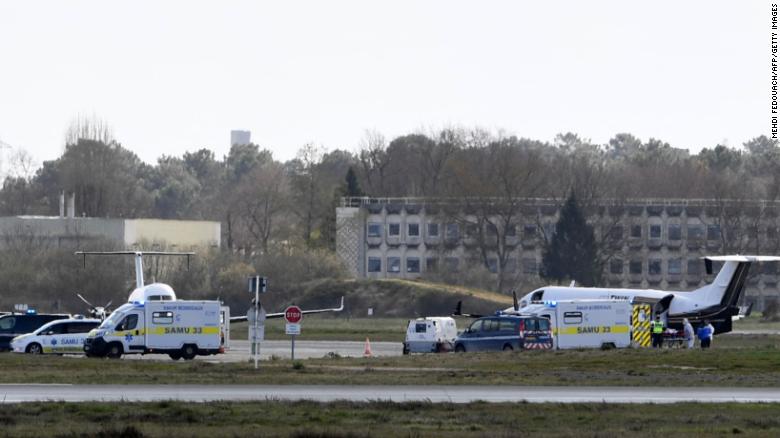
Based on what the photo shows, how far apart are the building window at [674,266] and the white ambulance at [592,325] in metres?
74.0

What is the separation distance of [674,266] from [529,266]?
1326 cm

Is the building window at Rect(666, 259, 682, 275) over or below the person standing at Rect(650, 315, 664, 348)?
over

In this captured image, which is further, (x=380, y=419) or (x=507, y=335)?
(x=507, y=335)

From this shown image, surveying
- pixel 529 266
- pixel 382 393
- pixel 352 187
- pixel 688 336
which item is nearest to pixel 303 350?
pixel 688 336

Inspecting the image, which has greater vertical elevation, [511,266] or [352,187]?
[352,187]

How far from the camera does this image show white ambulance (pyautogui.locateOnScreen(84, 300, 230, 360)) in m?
56.6

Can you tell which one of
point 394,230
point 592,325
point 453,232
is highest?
point 394,230

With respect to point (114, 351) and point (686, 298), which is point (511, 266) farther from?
point (114, 351)

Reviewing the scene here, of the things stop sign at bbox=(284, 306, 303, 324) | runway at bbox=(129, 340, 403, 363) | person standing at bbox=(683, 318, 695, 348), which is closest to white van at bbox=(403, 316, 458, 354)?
runway at bbox=(129, 340, 403, 363)

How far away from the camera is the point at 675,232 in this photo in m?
134

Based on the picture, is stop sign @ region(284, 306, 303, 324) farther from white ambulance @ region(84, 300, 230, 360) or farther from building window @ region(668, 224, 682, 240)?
building window @ region(668, 224, 682, 240)

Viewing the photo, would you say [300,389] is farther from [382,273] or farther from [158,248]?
[382,273]

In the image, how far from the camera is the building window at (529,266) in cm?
13312

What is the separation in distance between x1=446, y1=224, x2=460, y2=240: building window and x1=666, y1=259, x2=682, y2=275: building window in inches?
770
